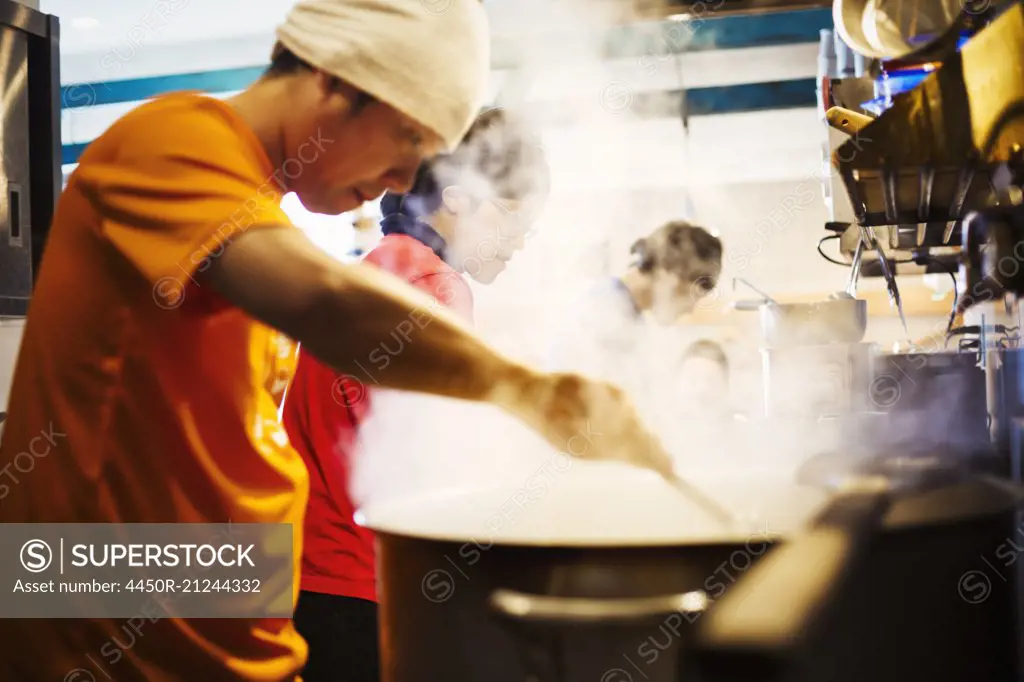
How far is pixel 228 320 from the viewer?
3.19 feet

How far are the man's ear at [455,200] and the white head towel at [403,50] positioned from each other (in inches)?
16.4

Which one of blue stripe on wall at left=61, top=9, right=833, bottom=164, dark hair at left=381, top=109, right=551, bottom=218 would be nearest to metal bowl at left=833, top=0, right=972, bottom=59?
blue stripe on wall at left=61, top=9, right=833, bottom=164

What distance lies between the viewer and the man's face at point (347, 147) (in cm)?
103

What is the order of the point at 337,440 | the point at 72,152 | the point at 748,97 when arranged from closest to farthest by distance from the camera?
the point at 337,440
the point at 72,152
the point at 748,97

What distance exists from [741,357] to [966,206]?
346 centimetres

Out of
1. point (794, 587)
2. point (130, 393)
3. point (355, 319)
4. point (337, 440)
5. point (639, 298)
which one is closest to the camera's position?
point (794, 587)

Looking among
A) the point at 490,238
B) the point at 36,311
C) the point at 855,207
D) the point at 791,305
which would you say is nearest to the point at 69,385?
the point at 36,311

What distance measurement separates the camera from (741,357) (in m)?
4.71

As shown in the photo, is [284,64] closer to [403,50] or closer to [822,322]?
[403,50]

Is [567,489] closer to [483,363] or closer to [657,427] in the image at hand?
[657,427]

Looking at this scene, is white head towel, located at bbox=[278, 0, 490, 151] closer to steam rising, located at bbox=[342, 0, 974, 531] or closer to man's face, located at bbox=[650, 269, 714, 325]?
steam rising, located at bbox=[342, 0, 974, 531]

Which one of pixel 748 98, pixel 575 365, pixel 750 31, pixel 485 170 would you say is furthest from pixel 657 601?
pixel 748 98

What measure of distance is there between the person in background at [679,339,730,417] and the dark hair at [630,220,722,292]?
0.28 m

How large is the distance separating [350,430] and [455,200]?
1.38 ft
